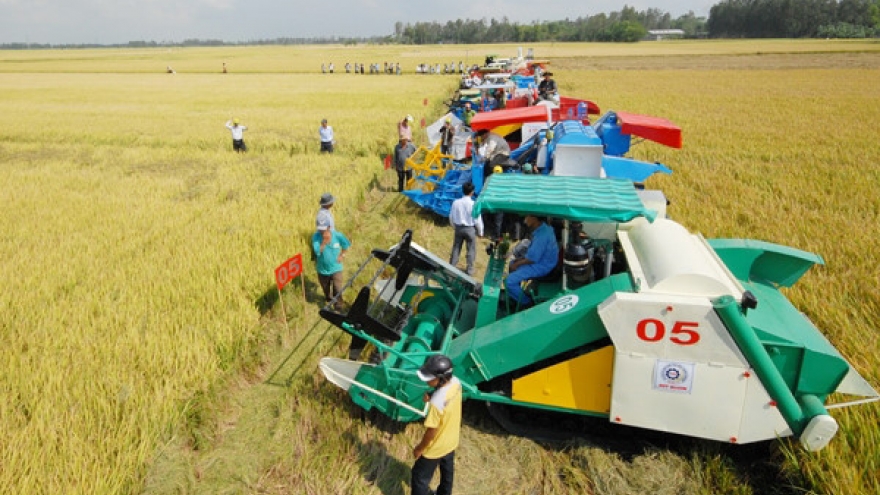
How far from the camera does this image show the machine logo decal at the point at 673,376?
136 inches

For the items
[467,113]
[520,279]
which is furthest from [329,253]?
[467,113]

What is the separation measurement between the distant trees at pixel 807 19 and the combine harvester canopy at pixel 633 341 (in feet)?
368

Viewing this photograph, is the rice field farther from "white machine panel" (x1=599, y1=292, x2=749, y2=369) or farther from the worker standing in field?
"white machine panel" (x1=599, y1=292, x2=749, y2=369)

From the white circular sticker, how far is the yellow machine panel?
1.15ft

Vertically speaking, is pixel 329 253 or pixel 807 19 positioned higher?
pixel 807 19

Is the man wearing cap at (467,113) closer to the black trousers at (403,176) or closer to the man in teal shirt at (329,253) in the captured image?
the black trousers at (403,176)

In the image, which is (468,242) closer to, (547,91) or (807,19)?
(547,91)

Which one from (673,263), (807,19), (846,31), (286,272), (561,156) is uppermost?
(807,19)

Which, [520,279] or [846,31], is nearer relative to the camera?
[520,279]

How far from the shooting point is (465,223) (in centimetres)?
708

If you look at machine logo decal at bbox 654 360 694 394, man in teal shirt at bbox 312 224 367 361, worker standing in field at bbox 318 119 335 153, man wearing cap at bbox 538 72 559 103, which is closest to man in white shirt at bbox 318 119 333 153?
worker standing in field at bbox 318 119 335 153

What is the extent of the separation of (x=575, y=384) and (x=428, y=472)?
120 cm

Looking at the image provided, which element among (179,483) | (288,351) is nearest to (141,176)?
(288,351)

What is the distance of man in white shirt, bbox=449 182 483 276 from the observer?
23.2ft
